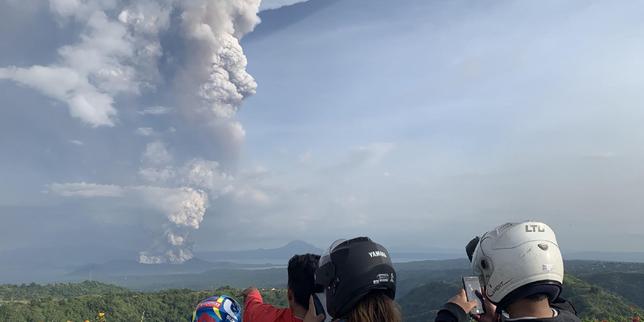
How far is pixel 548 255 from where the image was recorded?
3.99 m

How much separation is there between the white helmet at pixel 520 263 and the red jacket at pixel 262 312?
1.79 m

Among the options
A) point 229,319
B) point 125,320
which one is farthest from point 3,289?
point 229,319

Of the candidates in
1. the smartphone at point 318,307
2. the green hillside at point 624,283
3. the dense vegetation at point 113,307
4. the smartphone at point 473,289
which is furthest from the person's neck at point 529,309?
the green hillside at point 624,283

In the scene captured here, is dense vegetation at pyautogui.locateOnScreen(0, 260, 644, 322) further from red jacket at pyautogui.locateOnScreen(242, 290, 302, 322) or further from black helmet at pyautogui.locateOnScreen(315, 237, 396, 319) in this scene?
black helmet at pyautogui.locateOnScreen(315, 237, 396, 319)

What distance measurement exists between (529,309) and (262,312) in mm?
2497

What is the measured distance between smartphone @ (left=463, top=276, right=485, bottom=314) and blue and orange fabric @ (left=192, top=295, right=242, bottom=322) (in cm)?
219

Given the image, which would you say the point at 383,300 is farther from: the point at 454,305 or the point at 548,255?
the point at 548,255

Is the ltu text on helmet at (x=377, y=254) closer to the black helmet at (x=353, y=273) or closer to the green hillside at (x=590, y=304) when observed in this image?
the black helmet at (x=353, y=273)

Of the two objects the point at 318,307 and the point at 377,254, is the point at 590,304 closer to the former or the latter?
the point at 318,307

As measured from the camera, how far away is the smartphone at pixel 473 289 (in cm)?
400

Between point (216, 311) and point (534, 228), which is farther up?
point (534, 228)

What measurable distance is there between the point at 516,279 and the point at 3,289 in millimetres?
188807

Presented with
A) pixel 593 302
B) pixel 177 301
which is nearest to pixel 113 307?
pixel 177 301

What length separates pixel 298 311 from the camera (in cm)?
446
